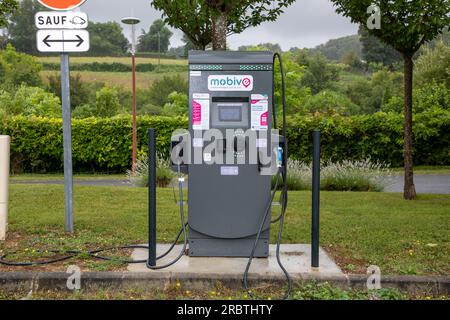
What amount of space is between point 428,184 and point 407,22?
8.68 metres

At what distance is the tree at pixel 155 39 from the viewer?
87500mm

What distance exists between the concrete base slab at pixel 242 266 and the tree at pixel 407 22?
14.4ft

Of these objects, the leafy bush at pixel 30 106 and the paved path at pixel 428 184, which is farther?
the leafy bush at pixel 30 106

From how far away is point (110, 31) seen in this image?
83625mm

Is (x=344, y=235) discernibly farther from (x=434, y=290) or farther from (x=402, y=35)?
(x=402, y=35)

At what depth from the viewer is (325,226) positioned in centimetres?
721

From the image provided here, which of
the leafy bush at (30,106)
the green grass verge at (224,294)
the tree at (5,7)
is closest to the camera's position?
the green grass verge at (224,294)

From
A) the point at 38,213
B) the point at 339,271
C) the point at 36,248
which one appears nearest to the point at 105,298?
the point at 36,248

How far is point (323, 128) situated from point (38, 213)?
546 inches

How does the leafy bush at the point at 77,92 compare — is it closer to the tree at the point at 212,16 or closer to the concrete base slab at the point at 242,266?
the tree at the point at 212,16

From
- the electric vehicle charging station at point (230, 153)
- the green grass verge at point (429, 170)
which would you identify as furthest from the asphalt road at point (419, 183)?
the electric vehicle charging station at point (230, 153)

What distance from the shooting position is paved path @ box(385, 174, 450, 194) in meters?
14.9

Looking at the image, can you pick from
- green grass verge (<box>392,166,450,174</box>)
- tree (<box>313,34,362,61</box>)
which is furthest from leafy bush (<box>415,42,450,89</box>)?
tree (<box>313,34,362,61</box>)
